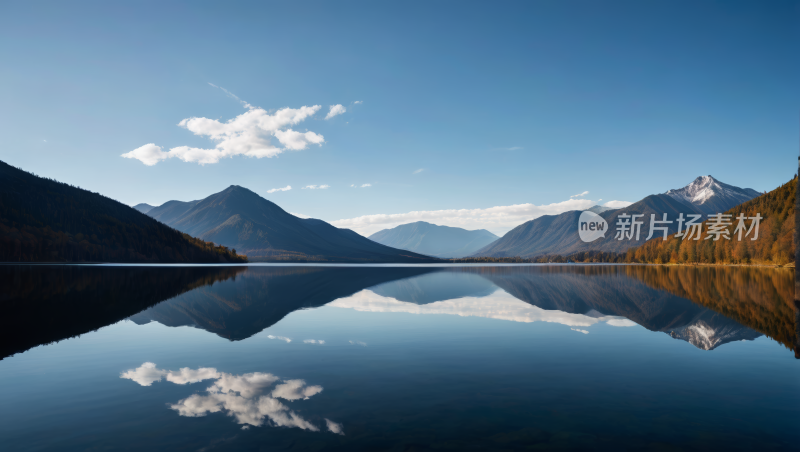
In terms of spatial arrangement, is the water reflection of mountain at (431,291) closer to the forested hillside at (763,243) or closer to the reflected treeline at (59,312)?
the reflected treeline at (59,312)

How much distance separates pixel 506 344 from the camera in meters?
23.1

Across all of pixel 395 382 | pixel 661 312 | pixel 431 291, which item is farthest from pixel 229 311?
pixel 661 312

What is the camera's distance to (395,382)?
1553 centimetres

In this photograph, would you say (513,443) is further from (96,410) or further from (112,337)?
(112,337)

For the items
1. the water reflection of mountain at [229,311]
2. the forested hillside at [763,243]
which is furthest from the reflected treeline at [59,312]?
the forested hillside at [763,243]

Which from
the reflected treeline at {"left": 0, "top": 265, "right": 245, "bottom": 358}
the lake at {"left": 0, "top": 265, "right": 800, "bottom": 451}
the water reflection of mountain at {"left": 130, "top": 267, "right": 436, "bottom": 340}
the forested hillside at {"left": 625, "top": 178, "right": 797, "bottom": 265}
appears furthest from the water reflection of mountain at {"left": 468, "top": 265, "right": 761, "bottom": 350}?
the forested hillside at {"left": 625, "top": 178, "right": 797, "bottom": 265}

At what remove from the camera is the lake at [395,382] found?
35.0 ft

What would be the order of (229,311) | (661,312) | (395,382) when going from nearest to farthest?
(395,382) < (229,311) < (661,312)

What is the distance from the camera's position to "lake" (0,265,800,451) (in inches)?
420

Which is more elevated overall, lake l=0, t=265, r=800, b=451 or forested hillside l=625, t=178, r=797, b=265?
forested hillside l=625, t=178, r=797, b=265

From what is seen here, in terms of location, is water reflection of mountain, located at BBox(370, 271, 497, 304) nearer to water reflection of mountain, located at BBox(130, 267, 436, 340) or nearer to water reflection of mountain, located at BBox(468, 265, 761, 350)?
water reflection of mountain, located at BBox(468, 265, 761, 350)

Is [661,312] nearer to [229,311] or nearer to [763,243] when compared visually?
[229,311]

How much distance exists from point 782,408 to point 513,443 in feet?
32.5

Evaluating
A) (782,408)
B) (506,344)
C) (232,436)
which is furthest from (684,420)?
(232,436)
